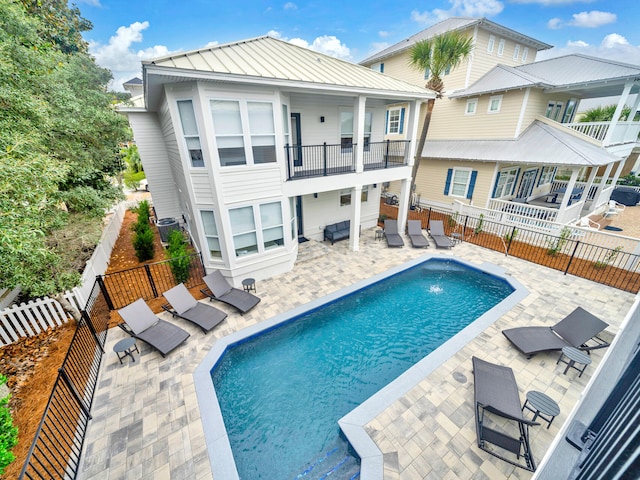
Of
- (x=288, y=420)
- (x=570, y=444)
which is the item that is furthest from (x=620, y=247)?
(x=288, y=420)

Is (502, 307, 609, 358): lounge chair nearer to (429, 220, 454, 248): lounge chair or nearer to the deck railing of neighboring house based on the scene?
(429, 220, 454, 248): lounge chair

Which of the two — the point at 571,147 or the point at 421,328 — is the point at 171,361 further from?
the point at 571,147

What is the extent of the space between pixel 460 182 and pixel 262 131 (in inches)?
540

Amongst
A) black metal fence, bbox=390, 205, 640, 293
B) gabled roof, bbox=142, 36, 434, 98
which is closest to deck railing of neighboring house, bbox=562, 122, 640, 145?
black metal fence, bbox=390, 205, 640, 293

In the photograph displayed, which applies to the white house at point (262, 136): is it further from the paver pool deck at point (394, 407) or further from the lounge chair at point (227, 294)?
the paver pool deck at point (394, 407)

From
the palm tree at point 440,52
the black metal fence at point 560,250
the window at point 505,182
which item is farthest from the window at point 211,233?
the window at point 505,182

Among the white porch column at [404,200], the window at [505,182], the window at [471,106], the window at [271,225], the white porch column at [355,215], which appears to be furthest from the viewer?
the window at [471,106]

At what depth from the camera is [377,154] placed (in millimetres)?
13664

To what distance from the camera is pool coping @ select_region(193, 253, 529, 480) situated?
453 cm

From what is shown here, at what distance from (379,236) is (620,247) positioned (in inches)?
370

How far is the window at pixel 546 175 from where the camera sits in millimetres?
18984

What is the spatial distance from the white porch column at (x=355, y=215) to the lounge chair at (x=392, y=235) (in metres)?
1.69

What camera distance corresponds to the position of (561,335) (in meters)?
6.79

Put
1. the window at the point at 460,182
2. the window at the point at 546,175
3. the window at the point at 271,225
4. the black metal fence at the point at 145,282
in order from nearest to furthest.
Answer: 1. the black metal fence at the point at 145,282
2. the window at the point at 271,225
3. the window at the point at 460,182
4. the window at the point at 546,175
